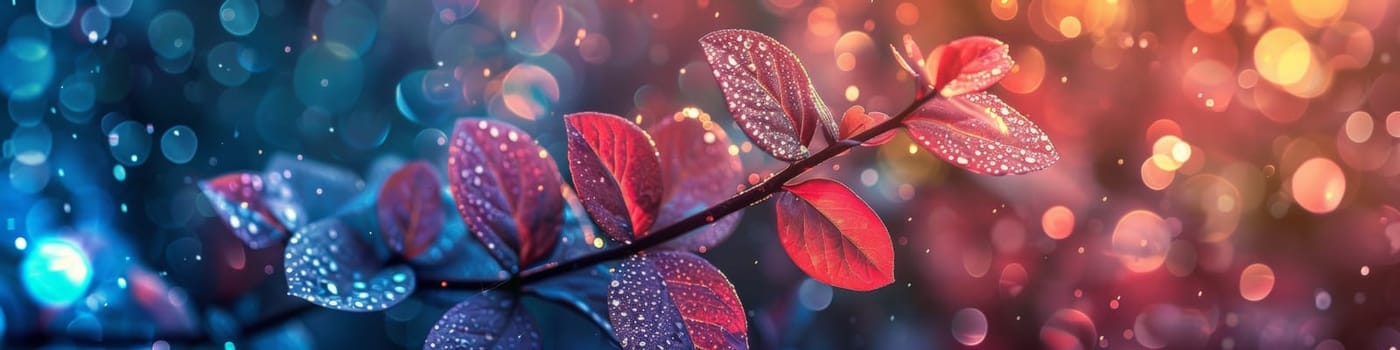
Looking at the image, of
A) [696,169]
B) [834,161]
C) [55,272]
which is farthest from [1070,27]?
[55,272]

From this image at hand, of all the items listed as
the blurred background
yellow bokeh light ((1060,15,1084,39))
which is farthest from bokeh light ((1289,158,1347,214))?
yellow bokeh light ((1060,15,1084,39))

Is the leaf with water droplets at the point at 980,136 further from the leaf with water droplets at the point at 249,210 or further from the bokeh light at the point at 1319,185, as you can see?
the bokeh light at the point at 1319,185

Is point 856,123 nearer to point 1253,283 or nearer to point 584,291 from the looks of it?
point 584,291

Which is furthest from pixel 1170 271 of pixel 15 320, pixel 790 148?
pixel 15 320

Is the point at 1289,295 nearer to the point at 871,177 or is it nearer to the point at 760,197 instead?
the point at 871,177

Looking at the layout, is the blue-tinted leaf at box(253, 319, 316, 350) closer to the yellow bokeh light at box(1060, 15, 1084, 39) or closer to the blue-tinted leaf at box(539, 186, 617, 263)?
the blue-tinted leaf at box(539, 186, 617, 263)
